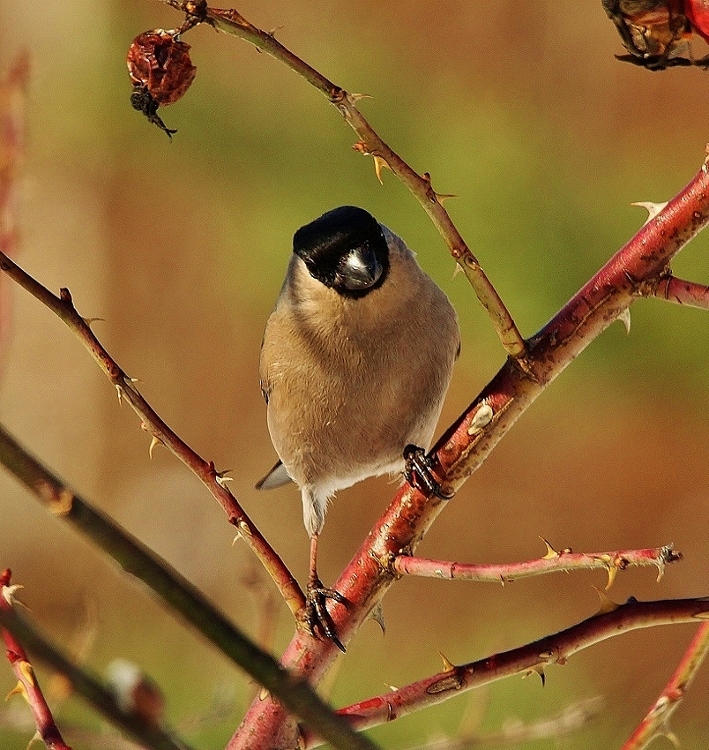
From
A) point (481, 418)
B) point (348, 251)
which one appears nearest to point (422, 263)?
point (348, 251)

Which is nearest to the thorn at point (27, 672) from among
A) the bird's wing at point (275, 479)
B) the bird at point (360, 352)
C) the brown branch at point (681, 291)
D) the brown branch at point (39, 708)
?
the brown branch at point (39, 708)

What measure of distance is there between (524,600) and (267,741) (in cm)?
156

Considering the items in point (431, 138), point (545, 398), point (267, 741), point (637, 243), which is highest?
point (431, 138)

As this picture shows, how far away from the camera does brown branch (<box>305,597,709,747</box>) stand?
1.90 ft

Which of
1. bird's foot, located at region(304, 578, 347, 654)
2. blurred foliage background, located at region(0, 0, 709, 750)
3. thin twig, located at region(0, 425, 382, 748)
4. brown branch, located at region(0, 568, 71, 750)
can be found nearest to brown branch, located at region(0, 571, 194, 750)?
thin twig, located at region(0, 425, 382, 748)

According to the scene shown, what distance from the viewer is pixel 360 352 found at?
1.18m

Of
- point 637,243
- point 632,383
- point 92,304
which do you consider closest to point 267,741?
point 637,243

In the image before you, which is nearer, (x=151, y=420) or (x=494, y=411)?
(x=151, y=420)

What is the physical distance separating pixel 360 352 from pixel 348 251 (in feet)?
0.37

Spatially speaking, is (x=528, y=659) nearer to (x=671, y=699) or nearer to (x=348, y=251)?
(x=671, y=699)

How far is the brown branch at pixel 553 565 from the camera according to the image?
0.52 metres

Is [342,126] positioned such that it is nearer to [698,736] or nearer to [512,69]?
[512,69]

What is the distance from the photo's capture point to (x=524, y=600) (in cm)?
215

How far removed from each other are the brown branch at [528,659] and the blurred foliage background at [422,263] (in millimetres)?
1182
